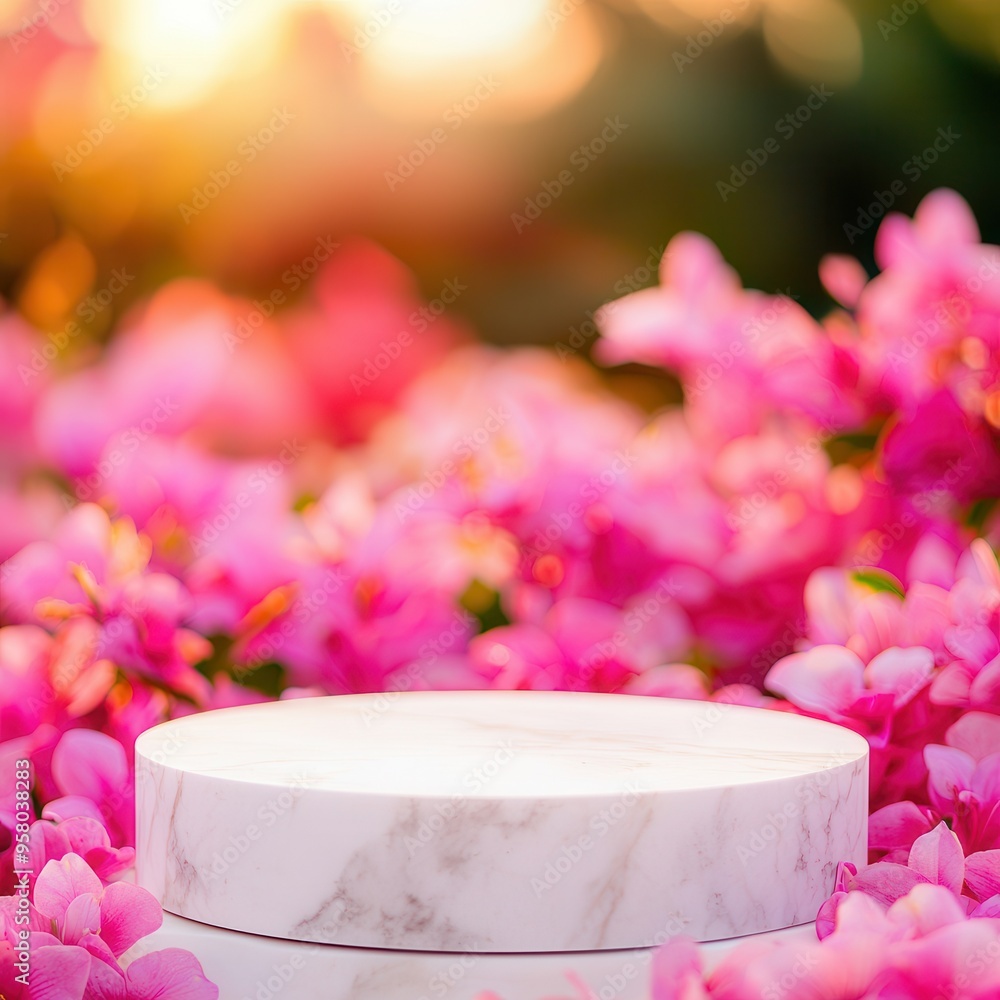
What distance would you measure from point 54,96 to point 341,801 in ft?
3.38

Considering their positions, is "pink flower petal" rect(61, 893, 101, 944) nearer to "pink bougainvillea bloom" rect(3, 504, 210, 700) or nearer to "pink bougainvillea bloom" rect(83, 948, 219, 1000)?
"pink bougainvillea bloom" rect(83, 948, 219, 1000)

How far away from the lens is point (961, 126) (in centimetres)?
140

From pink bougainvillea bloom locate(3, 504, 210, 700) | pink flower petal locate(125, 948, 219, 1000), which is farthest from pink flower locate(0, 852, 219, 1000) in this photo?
pink bougainvillea bloom locate(3, 504, 210, 700)

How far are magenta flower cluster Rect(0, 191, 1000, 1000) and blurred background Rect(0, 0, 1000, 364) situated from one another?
0.99ft

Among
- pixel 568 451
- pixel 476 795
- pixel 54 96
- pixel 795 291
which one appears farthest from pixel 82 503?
pixel 795 291

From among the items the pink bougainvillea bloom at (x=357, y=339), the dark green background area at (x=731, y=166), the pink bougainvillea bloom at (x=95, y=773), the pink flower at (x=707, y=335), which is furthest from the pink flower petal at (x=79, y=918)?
the dark green background area at (x=731, y=166)

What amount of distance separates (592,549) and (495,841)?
42cm

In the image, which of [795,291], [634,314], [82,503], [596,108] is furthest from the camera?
[596,108]

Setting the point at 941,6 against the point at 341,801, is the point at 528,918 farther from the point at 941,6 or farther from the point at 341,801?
the point at 941,6

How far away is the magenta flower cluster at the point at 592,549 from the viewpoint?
744 millimetres

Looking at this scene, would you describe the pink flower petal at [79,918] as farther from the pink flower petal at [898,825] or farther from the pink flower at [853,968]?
the pink flower petal at [898,825]

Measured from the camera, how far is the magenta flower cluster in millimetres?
744

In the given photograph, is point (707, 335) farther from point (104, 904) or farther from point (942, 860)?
point (104, 904)

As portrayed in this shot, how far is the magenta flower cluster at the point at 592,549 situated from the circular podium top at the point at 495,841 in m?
0.05
